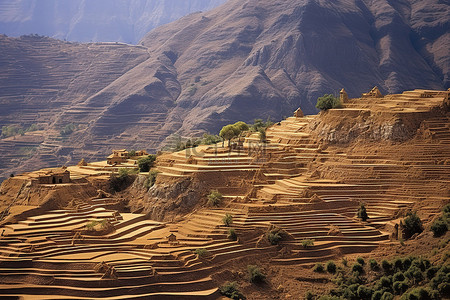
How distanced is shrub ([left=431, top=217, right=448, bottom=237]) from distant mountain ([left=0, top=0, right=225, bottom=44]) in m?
132

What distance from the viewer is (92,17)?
170 metres

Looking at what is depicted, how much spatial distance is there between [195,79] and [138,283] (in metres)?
74.6

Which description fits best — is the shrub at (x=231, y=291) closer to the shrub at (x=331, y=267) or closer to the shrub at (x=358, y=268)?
the shrub at (x=331, y=267)

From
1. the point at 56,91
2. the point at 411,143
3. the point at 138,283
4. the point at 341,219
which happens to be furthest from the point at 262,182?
the point at 56,91

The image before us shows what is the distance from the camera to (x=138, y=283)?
36.0m

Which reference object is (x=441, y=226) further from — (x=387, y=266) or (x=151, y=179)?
(x=151, y=179)

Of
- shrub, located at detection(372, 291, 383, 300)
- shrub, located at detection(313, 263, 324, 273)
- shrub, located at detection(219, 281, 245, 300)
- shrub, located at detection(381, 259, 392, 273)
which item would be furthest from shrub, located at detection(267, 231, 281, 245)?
shrub, located at detection(372, 291, 383, 300)

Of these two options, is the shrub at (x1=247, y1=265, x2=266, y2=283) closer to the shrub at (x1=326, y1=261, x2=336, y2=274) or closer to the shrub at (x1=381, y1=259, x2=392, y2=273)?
the shrub at (x1=326, y1=261, x2=336, y2=274)

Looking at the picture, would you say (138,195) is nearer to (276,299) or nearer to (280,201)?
(280,201)

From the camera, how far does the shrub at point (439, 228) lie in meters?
39.5

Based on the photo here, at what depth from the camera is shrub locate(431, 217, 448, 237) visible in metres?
39.5

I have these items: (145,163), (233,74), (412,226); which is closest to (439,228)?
(412,226)

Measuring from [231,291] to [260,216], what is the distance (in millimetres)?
7140

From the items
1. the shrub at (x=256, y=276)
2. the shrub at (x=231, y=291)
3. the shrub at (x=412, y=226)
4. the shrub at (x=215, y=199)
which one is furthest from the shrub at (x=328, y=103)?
the shrub at (x=231, y=291)
